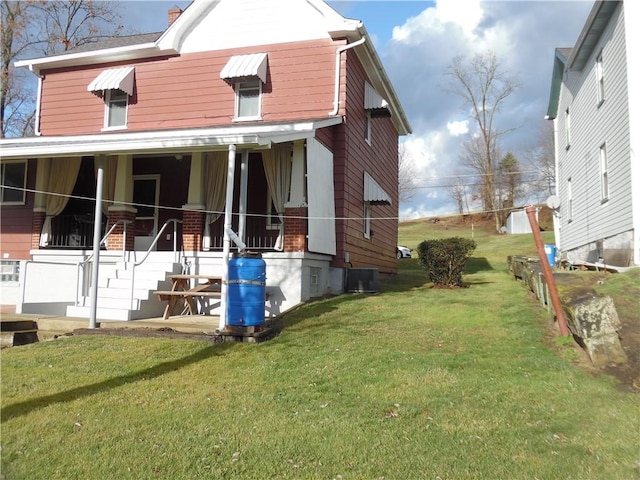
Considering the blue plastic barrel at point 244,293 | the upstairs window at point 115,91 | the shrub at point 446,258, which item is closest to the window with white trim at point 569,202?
the shrub at point 446,258

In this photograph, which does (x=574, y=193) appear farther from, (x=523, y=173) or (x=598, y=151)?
(x=523, y=173)

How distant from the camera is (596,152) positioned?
13805mm

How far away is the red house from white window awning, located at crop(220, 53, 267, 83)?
0.06m

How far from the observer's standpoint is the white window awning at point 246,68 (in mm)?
11820

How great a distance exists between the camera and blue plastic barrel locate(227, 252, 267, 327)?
7.01 meters

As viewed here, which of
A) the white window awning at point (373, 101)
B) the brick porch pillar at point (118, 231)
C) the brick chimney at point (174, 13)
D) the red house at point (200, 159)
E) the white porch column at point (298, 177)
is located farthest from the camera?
the brick chimney at point (174, 13)

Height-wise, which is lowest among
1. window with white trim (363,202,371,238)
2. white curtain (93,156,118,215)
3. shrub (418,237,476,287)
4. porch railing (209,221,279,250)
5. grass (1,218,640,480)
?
grass (1,218,640,480)

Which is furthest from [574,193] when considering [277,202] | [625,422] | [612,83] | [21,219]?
[21,219]

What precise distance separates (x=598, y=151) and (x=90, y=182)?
13784 mm

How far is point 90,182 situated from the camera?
43.6ft

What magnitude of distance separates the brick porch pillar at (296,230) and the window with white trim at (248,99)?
11.9ft

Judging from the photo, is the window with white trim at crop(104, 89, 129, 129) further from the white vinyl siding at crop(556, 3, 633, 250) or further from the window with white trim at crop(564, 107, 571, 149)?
the window with white trim at crop(564, 107, 571, 149)

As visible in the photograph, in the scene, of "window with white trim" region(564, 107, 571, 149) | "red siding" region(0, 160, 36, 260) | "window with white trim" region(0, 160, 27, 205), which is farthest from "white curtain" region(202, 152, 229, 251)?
"window with white trim" region(564, 107, 571, 149)

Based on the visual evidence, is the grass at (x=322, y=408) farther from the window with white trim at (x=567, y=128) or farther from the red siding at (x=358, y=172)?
the window with white trim at (x=567, y=128)
